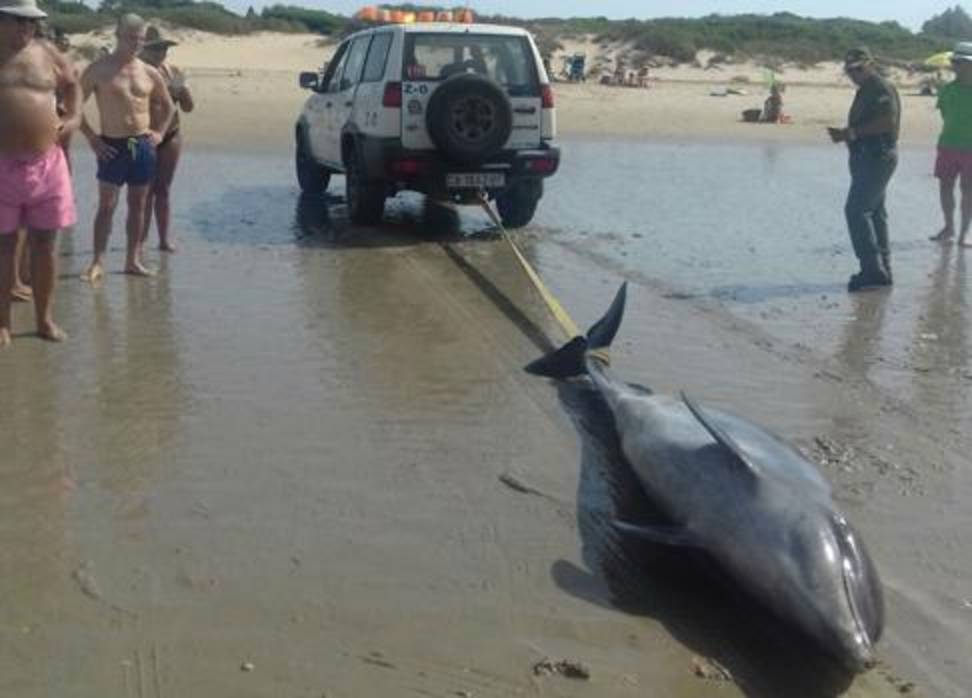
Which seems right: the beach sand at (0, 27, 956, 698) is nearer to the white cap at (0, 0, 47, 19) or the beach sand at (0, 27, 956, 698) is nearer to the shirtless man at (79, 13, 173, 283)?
the shirtless man at (79, 13, 173, 283)

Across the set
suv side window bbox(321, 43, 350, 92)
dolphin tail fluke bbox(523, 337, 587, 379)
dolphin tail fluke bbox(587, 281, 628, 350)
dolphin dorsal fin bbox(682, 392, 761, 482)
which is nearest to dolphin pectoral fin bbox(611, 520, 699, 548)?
dolphin dorsal fin bbox(682, 392, 761, 482)

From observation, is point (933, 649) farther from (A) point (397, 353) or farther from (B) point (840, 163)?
(B) point (840, 163)

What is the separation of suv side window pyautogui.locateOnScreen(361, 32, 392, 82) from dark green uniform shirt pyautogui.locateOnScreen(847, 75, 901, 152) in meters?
4.17

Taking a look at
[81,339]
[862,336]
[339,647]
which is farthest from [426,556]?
[862,336]

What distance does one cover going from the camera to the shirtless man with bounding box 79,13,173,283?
8.32 metres

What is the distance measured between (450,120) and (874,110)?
11.4 ft

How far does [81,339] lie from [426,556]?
3472 mm

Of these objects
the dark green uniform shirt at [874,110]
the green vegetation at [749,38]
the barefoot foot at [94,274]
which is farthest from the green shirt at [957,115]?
the green vegetation at [749,38]

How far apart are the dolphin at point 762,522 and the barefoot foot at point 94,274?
465 centimetres

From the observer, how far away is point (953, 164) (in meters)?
11.8

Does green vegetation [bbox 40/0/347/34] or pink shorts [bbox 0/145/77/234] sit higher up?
green vegetation [bbox 40/0/347/34]

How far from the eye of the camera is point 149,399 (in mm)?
6066

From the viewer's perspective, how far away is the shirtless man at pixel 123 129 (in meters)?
8.32

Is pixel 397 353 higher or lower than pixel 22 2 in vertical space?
lower
